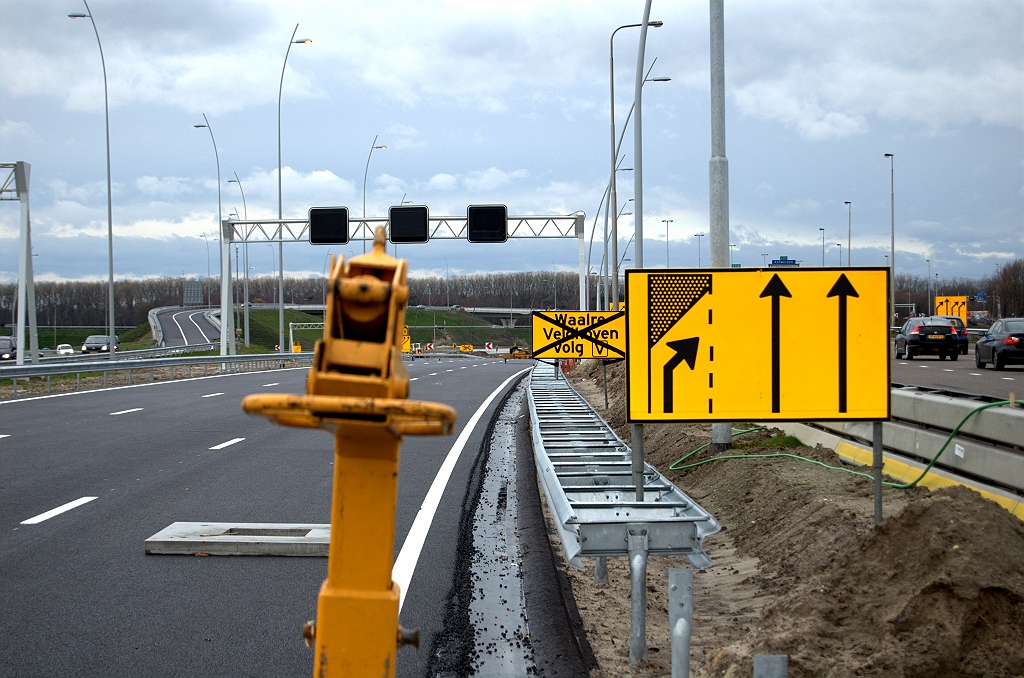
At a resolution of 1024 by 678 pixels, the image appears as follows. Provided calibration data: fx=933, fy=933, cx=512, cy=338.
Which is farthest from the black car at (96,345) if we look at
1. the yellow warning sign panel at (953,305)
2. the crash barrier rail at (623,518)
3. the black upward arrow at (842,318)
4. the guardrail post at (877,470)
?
the guardrail post at (877,470)

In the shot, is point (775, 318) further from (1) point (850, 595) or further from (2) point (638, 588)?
(2) point (638, 588)

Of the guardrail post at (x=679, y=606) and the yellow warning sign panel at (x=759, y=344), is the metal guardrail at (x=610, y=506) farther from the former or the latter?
the guardrail post at (x=679, y=606)

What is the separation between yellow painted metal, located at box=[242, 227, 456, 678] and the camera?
7.55 ft

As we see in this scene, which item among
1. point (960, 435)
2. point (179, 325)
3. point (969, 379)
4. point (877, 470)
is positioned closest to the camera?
point (877, 470)

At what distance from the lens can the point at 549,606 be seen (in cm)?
589

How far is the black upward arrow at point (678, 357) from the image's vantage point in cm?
583

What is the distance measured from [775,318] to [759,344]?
0.20m

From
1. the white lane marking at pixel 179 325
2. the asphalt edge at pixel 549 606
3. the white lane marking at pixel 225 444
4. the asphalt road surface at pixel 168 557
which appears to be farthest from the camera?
the white lane marking at pixel 179 325

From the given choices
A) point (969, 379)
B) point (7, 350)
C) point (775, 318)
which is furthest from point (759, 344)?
point (7, 350)

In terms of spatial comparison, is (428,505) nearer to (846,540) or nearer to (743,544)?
(743,544)

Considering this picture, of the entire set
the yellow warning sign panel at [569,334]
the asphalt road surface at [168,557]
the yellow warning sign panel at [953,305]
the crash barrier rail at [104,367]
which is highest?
the yellow warning sign panel at [953,305]

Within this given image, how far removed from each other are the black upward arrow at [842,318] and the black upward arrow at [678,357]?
911mm

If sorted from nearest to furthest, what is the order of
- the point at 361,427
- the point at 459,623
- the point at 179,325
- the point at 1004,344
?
the point at 361,427, the point at 459,623, the point at 1004,344, the point at 179,325

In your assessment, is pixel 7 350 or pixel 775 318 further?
pixel 7 350
